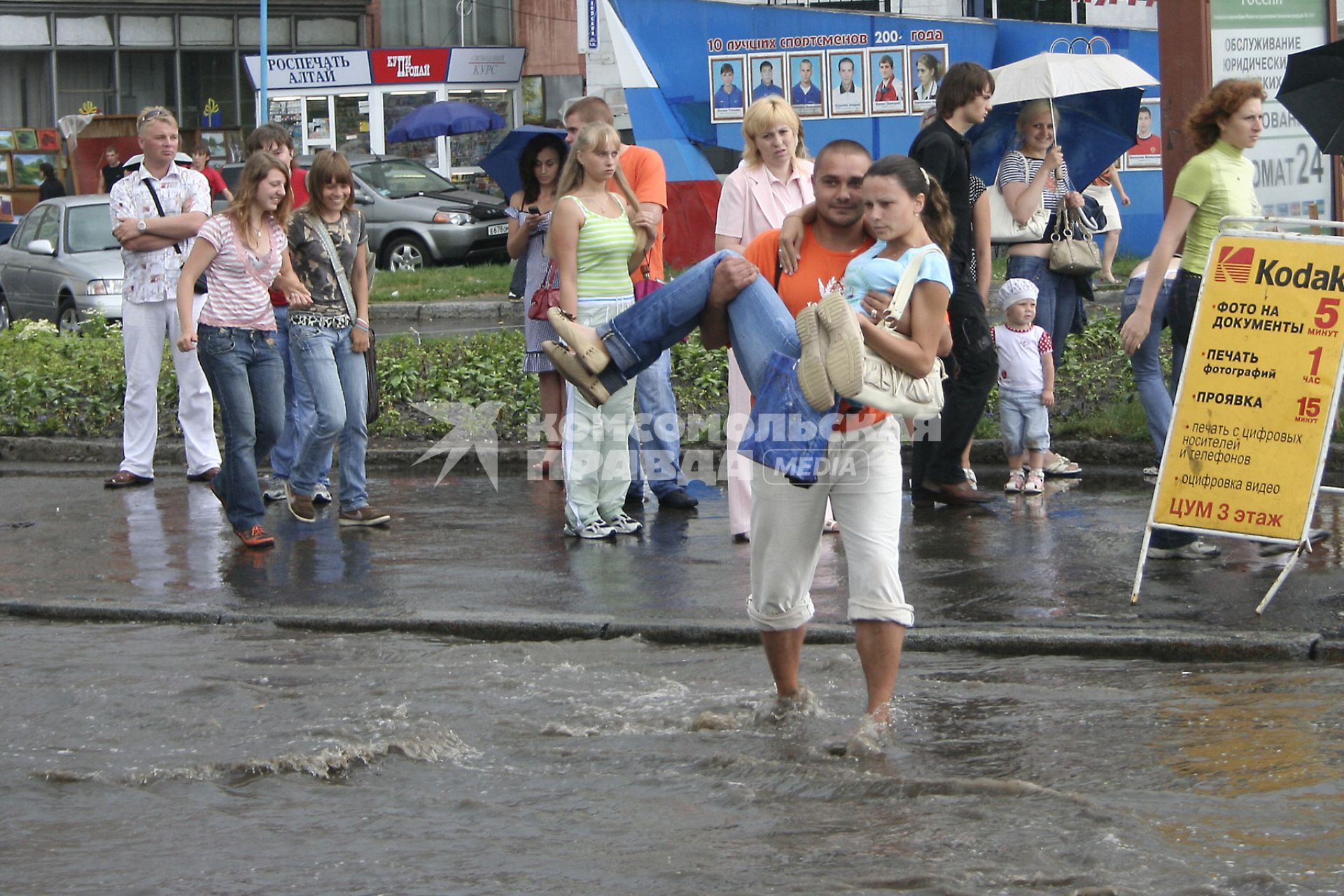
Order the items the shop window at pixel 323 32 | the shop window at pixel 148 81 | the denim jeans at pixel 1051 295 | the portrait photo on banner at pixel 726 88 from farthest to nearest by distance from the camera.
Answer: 1. the shop window at pixel 323 32
2. the shop window at pixel 148 81
3. the portrait photo on banner at pixel 726 88
4. the denim jeans at pixel 1051 295

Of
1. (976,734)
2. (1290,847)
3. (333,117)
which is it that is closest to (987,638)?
(976,734)

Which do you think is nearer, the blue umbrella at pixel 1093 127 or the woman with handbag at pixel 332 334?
the woman with handbag at pixel 332 334

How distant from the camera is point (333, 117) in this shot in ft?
127

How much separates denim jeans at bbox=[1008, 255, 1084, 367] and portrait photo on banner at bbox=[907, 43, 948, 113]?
13054mm

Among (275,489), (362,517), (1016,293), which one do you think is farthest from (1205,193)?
(275,489)

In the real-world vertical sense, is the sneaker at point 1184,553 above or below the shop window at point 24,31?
below

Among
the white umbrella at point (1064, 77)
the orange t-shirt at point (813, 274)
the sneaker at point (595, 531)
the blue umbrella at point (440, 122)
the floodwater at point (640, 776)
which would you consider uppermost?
the blue umbrella at point (440, 122)

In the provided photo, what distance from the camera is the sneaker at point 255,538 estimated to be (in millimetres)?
8688

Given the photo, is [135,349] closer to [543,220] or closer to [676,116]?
[543,220]

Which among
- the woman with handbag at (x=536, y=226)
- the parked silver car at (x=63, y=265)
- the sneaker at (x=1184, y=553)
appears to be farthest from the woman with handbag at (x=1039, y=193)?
the parked silver car at (x=63, y=265)

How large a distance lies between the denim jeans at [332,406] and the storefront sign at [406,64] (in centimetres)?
3049

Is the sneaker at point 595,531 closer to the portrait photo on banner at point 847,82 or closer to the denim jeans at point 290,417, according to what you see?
the denim jeans at point 290,417

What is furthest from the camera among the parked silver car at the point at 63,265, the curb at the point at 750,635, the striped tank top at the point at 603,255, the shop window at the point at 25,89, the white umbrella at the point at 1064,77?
the shop window at the point at 25,89

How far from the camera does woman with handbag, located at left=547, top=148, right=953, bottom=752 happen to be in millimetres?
5258
